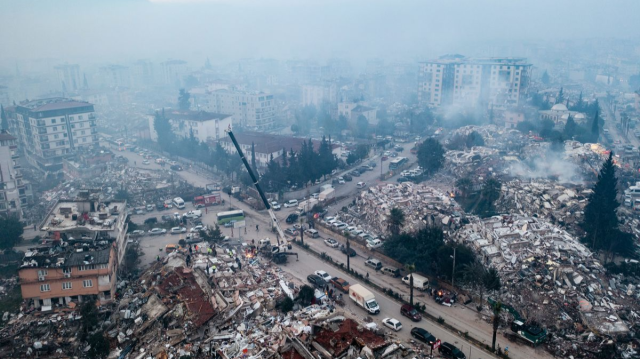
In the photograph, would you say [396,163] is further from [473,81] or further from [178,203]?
[473,81]

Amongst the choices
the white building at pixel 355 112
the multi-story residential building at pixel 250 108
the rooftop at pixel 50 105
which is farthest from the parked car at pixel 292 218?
the multi-story residential building at pixel 250 108

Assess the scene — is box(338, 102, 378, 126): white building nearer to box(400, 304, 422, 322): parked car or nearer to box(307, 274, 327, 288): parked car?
box(307, 274, 327, 288): parked car

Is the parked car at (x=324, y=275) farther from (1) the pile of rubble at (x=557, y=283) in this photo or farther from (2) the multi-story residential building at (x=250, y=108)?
(2) the multi-story residential building at (x=250, y=108)

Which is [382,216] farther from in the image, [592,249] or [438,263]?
[592,249]

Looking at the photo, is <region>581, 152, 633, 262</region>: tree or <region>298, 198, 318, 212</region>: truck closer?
<region>581, 152, 633, 262</region>: tree

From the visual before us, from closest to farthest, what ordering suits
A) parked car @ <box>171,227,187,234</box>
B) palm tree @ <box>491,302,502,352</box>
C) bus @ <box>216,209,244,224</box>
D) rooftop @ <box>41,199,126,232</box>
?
palm tree @ <box>491,302,502,352</box> → rooftop @ <box>41,199,126,232</box> → parked car @ <box>171,227,187,234</box> → bus @ <box>216,209,244,224</box>

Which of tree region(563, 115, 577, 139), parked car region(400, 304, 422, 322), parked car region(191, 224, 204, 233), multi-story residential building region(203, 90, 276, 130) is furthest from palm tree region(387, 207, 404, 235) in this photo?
multi-story residential building region(203, 90, 276, 130)
